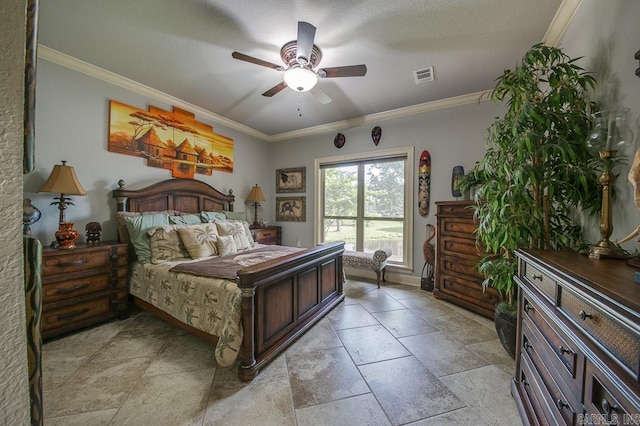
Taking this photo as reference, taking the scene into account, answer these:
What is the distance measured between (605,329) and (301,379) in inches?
65.0

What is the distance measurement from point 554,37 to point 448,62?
0.80 m

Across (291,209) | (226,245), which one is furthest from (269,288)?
(291,209)

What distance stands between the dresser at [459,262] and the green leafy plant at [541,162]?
97 centimetres

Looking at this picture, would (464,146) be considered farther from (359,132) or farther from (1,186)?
(1,186)

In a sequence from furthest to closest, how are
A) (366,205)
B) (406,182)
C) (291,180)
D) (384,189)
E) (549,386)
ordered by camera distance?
(291,180) < (366,205) < (384,189) < (406,182) < (549,386)

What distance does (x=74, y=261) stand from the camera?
2281 mm

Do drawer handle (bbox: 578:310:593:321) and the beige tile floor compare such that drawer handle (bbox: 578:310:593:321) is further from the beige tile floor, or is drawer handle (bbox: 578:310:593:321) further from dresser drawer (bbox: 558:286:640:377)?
the beige tile floor

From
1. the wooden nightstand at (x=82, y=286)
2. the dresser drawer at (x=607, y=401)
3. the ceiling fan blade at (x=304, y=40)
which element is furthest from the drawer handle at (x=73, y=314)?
the dresser drawer at (x=607, y=401)

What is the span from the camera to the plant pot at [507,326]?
193 cm

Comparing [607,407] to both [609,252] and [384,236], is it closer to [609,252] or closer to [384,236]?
[609,252]

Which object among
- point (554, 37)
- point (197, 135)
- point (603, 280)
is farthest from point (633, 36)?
point (197, 135)

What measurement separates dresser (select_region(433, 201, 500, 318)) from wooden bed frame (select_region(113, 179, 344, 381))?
130cm

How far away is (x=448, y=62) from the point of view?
2.51 m

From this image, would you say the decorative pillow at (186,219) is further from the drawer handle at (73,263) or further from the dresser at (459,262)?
the dresser at (459,262)
